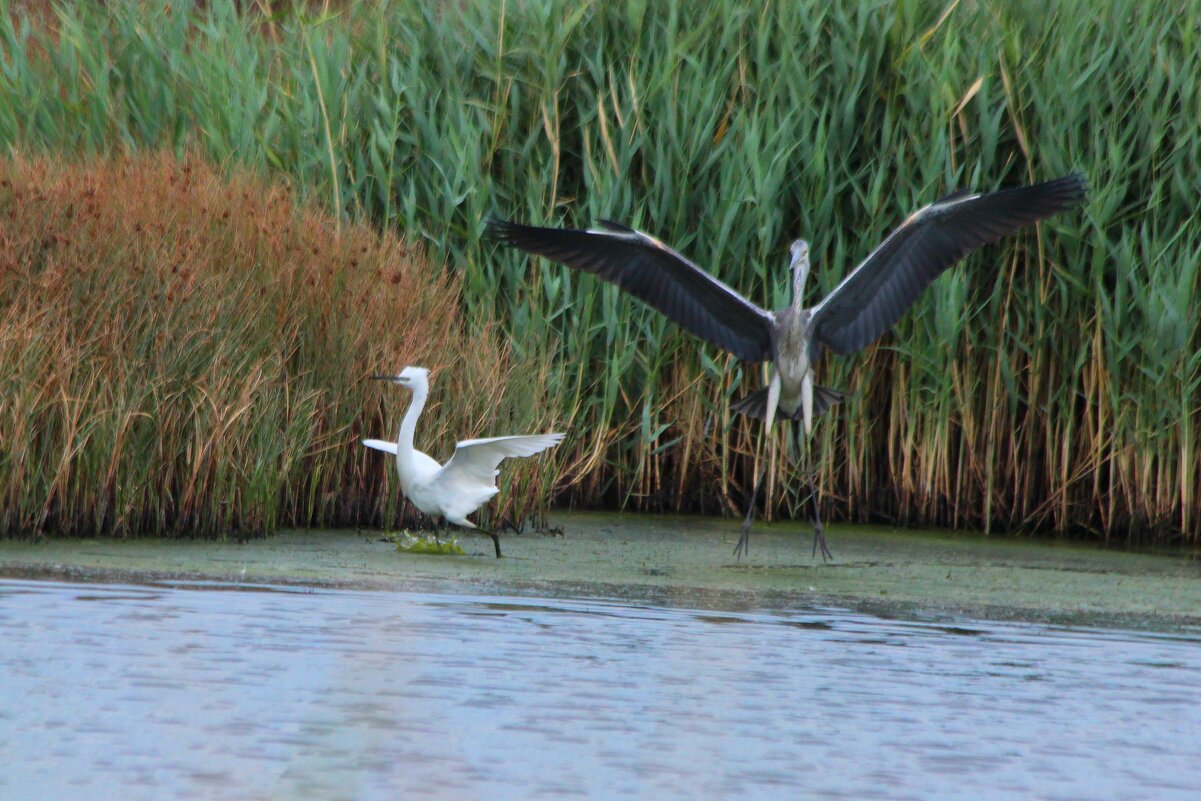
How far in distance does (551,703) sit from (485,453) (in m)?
2.58

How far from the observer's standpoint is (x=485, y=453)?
6.75 m

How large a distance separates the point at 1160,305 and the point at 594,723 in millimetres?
5133

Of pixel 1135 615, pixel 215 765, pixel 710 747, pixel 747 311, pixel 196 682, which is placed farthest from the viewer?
pixel 747 311

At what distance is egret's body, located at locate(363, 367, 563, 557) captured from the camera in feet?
22.1

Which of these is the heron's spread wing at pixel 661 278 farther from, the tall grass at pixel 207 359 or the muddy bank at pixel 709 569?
the muddy bank at pixel 709 569

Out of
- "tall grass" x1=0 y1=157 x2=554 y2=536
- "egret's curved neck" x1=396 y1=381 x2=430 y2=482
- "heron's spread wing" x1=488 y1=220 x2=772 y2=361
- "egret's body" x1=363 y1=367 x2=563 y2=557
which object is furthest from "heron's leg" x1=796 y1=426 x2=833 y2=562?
"egret's curved neck" x1=396 y1=381 x2=430 y2=482

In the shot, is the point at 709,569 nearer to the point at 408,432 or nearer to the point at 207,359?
the point at 408,432

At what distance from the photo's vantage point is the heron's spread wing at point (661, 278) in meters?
7.65

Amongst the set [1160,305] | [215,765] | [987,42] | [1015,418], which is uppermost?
[987,42]

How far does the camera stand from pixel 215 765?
359 centimetres

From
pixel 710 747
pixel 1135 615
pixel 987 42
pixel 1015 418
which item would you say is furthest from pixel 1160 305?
pixel 710 747

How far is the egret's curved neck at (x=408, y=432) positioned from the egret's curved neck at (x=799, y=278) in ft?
6.05

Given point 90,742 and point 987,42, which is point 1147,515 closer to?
point 987,42

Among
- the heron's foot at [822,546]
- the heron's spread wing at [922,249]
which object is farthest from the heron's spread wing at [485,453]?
the heron's spread wing at [922,249]
